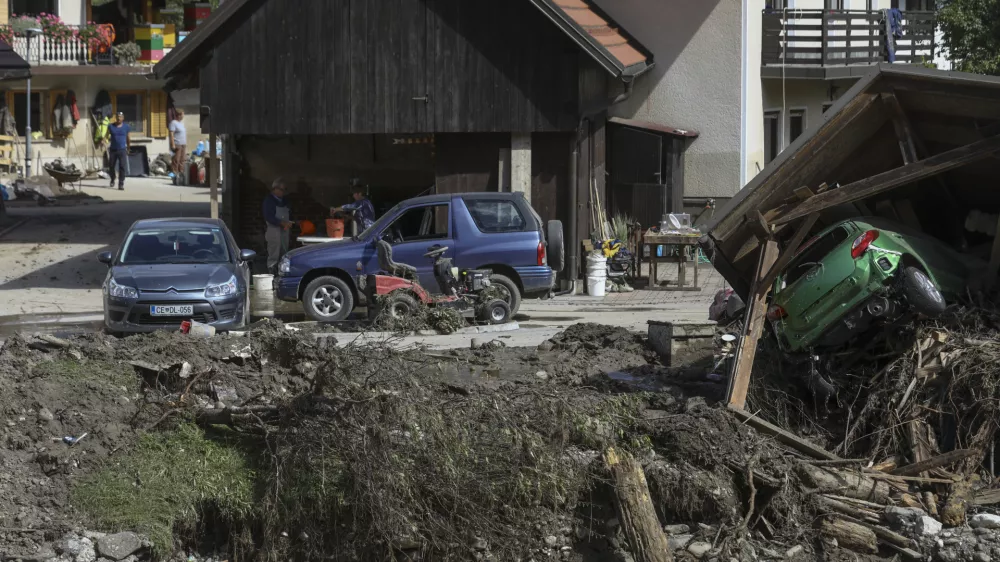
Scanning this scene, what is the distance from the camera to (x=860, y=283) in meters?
9.64

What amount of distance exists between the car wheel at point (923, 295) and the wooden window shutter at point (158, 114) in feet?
108

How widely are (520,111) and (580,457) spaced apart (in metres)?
12.6

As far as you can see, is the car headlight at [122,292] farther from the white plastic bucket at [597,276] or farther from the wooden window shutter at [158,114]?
the wooden window shutter at [158,114]

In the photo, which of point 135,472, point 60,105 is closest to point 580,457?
point 135,472

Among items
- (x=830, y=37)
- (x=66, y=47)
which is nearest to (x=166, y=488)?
(x=830, y=37)

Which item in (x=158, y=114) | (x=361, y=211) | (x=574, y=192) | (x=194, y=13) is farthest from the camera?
(x=158, y=114)

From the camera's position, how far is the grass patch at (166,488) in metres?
8.89

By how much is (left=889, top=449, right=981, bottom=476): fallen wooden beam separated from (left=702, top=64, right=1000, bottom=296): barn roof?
208 centimetres

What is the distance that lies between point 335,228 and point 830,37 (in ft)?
36.1

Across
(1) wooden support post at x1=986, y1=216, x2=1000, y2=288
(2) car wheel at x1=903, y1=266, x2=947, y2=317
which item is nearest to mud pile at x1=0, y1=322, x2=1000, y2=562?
(2) car wheel at x1=903, y1=266, x2=947, y2=317

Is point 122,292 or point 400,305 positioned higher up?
point 122,292

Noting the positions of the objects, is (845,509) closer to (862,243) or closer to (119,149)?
(862,243)

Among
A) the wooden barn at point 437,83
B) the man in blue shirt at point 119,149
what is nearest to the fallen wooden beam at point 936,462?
the wooden barn at point 437,83

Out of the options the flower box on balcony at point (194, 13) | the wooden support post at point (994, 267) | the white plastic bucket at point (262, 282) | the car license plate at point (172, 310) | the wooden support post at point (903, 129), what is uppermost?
the flower box on balcony at point (194, 13)
